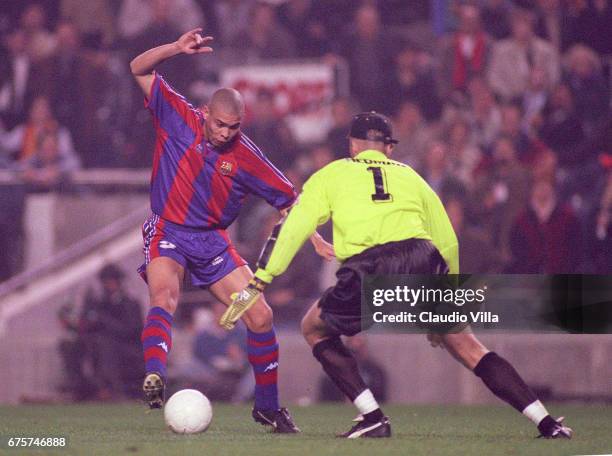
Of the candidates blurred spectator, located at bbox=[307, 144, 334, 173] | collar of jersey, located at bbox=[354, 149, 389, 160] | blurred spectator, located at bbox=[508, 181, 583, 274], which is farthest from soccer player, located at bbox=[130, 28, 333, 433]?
blurred spectator, located at bbox=[307, 144, 334, 173]

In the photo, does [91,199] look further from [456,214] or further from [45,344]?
[456,214]

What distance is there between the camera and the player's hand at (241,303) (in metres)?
7.31

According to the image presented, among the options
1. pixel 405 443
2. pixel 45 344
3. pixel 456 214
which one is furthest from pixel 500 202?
pixel 405 443

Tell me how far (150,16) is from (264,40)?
5.02 feet

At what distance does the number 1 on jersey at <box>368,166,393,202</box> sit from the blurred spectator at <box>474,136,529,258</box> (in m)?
6.21

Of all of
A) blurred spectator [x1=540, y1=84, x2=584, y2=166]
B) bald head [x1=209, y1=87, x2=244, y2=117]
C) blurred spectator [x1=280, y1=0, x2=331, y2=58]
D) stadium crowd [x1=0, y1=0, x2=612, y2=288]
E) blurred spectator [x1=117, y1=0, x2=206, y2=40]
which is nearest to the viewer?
bald head [x1=209, y1=87, x2=244, y2=117]

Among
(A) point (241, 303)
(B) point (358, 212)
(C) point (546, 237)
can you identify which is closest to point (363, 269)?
(B) point (358, 212)

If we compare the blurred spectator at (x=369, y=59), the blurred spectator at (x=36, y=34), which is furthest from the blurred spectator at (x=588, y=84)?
the blurred spectator at (x=36, y=34)

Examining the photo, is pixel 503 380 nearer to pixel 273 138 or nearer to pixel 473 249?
pixel 473 249

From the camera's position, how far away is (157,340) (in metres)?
7.95

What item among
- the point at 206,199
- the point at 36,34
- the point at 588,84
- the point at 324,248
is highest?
the point at 36,34

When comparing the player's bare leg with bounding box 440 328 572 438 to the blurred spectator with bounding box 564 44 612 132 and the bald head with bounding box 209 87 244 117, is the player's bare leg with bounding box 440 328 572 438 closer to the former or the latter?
the bald head with bounding box 209 87 244 117

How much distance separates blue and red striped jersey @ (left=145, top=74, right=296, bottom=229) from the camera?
28.0 feet

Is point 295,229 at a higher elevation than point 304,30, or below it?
below
